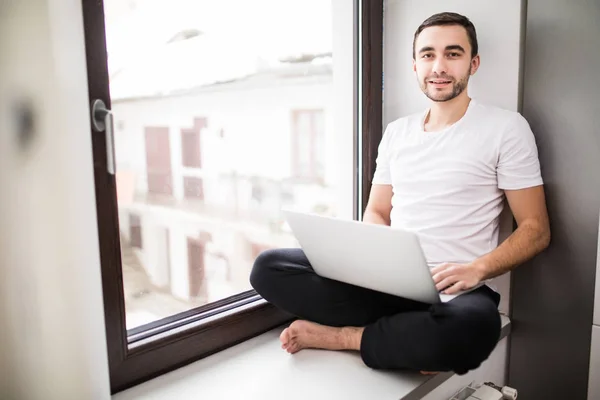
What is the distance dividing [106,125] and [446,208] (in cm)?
95

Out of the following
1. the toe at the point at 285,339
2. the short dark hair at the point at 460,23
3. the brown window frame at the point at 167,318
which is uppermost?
the short dark hair at the point at 460,23

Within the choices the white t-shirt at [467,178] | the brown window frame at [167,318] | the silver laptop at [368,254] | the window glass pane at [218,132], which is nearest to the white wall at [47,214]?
the brown window frame at [167,318]

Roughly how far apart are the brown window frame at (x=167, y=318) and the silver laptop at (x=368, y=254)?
338 mm

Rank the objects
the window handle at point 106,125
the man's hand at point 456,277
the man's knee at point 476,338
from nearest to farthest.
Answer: the window handle at point 106,125
the man's knee at point 476,338
the man's hand at point 456,277

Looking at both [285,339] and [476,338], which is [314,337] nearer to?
[285,339]

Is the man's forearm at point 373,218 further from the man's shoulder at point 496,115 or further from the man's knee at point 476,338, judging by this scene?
the man's knee at point 476,338

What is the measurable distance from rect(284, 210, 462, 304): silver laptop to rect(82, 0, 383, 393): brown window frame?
338 mm

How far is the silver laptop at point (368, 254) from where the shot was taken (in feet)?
3.44

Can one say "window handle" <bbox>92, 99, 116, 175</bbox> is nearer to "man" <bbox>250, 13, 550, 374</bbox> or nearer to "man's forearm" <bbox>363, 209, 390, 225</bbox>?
"man" <bbox>250, 13, 550, 374</bbox>

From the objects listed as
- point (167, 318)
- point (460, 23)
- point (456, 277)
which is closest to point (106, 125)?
point (167, 318)

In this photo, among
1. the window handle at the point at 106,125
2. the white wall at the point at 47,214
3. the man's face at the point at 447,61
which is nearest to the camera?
the white wall at the point at 47,214

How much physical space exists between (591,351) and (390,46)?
1203mm

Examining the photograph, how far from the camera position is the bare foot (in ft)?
4.26

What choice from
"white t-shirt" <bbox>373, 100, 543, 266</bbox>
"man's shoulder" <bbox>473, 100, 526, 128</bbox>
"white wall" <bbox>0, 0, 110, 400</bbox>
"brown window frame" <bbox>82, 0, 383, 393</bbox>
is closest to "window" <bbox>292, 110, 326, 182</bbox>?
"brown window frame" <bbox>82, 0, 383, 393</bbox>
